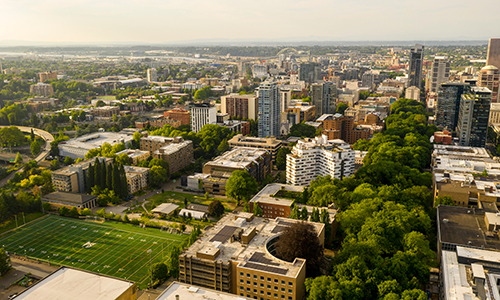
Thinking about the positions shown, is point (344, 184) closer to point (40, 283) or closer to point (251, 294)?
point (251, 294)

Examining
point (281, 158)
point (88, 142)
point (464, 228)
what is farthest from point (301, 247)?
point (88, 142)

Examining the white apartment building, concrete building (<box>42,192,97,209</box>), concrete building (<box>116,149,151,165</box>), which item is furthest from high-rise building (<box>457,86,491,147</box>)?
concrete building (<box>42,192,97,209</box>)

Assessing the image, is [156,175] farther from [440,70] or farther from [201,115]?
[440,70]

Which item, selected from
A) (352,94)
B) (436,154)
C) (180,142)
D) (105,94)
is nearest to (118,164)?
(180,142)

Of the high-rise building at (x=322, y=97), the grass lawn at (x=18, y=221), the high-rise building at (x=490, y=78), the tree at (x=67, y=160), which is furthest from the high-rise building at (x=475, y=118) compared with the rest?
the grass lawn at (x=18, y=221)

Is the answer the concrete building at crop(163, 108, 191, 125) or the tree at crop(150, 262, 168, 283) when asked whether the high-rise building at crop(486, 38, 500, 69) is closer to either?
the concrete building at crop(163, 108, 191, 125)

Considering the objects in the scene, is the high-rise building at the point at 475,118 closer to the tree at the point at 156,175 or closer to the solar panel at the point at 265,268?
the tree at the point at 156,175
